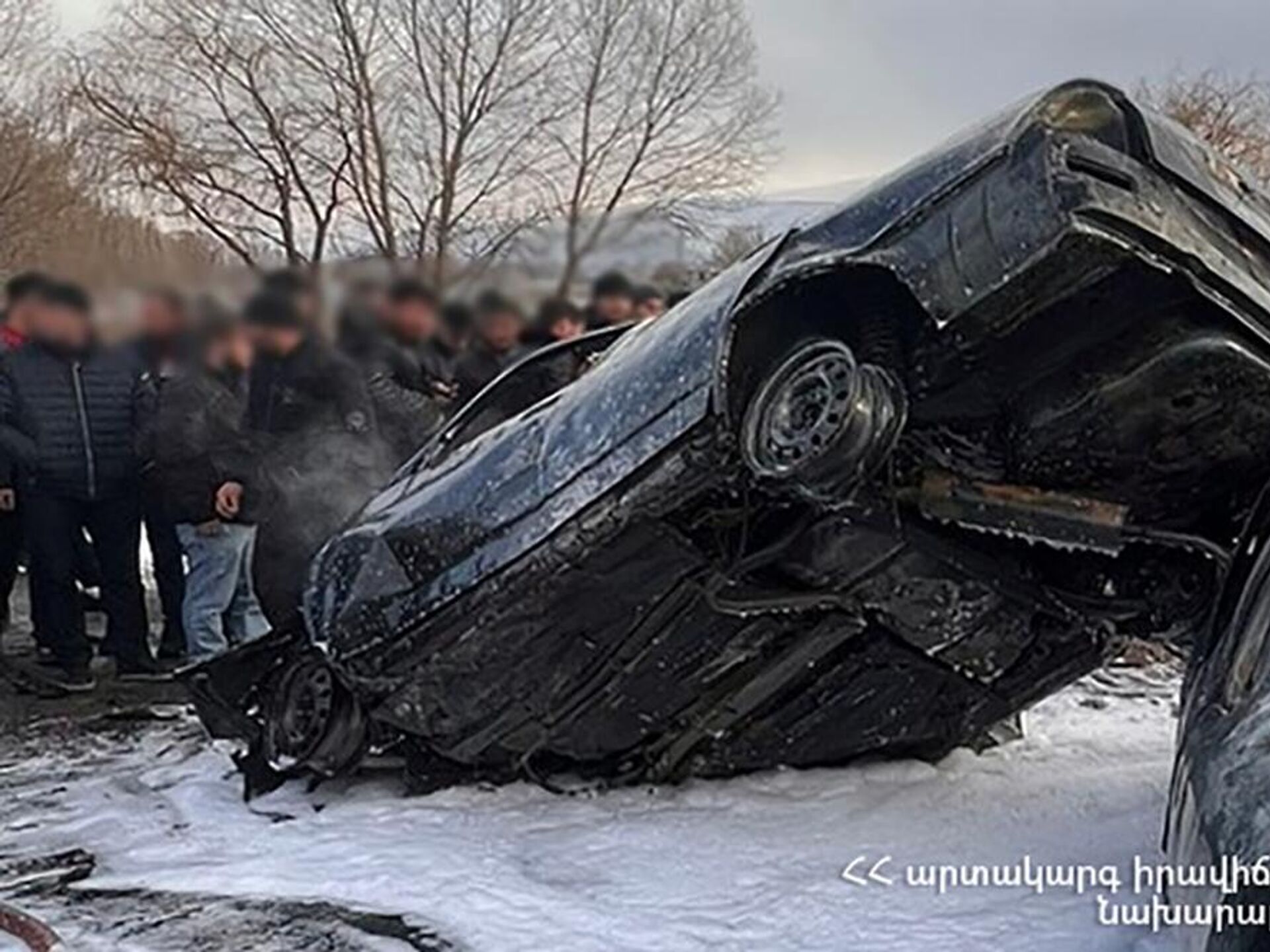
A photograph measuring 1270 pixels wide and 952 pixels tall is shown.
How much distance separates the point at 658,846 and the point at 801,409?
1.43 meters

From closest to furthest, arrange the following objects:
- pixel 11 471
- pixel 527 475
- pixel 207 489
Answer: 1. pixel 527 475
2. pixel 207 489
3. pixel 11 471

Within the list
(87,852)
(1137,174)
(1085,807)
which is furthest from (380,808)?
(1137,174)

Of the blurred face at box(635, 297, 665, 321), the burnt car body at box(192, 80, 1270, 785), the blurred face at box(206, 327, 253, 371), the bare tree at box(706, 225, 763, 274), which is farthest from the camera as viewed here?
the blurred face at box(206, 327, 253, 371)

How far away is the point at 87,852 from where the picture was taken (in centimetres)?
447

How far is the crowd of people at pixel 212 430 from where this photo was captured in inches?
226

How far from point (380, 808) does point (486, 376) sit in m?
2.17

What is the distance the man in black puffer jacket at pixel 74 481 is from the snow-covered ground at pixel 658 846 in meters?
1.71

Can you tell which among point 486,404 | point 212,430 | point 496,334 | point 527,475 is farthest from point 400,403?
point 527,475

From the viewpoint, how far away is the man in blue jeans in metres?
6.57

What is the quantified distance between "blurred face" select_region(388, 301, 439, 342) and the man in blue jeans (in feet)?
3.08

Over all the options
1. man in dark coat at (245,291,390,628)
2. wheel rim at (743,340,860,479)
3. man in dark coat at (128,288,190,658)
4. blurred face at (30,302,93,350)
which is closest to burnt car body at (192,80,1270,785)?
wheel rim at (743,340,860,479)

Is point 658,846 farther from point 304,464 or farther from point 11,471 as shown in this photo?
point 11,471

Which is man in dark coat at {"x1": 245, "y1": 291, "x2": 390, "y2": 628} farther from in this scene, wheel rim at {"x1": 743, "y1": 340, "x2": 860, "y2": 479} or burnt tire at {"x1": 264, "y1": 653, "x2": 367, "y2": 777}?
wheel rim at {"x1": 743, "y1": 340, "x2": 860, "y2": 479}

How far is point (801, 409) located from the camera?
11.2ft
